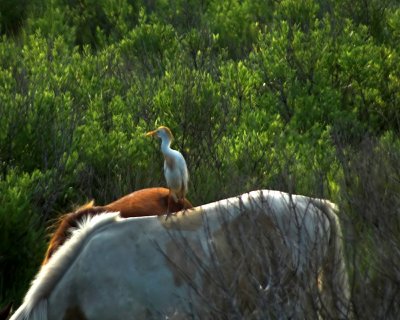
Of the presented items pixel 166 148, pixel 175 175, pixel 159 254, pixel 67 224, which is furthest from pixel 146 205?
pixel 159 254

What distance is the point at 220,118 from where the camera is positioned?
16.2m

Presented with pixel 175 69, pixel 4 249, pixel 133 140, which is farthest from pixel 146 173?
pixel 175 69

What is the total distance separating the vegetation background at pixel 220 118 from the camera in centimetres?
897

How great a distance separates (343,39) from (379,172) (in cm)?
1095

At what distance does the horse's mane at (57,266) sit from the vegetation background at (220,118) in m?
0.87

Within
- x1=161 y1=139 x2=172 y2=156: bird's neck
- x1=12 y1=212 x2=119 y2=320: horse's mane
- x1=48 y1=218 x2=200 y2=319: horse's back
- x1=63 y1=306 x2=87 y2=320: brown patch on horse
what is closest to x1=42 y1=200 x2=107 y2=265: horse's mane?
x1=12 y1=212 x2=119 y2=320: horse's mane

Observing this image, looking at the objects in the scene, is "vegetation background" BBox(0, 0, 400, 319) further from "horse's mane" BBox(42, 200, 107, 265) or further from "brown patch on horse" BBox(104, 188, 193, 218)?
"horse's mane" BBox(42, 200, 107, 265)

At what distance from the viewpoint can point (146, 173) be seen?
14.3m

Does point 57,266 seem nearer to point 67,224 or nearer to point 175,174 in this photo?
point 67,224

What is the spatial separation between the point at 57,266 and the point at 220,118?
7509mm

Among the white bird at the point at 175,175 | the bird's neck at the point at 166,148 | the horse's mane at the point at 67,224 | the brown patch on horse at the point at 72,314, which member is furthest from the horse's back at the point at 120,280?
the bird's neck at the point at 166,148

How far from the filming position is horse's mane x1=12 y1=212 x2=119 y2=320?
28.8 ft

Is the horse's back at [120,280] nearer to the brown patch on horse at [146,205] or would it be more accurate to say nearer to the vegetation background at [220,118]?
the vegetation background at [220,118]

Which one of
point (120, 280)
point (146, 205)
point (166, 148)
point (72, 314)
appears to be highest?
point (120, 280)
